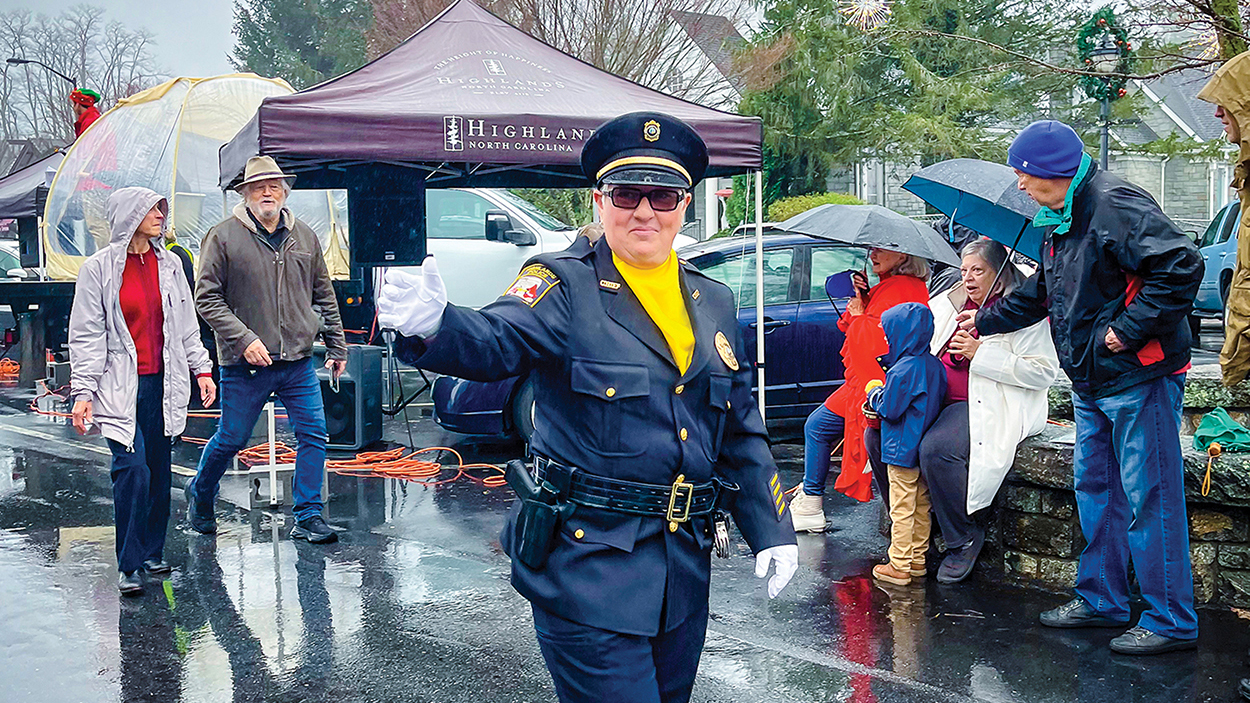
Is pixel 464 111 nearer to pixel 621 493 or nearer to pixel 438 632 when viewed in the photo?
pixel 438 632

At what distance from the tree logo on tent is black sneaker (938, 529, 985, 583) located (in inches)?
166

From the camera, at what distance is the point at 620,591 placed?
8.76ft

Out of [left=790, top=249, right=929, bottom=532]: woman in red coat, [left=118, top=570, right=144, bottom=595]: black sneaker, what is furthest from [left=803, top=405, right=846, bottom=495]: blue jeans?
[left=118, top=570, right=144, bottom=595]: black sneaker

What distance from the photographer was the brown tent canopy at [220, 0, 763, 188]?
7.50m

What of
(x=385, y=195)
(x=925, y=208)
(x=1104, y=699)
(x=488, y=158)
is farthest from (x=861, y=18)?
(x=1104, y=699)

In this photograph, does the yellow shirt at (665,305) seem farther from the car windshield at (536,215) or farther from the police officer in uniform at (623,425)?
the car windshield at (536,215)

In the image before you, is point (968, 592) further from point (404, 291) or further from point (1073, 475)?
point (404, 291)

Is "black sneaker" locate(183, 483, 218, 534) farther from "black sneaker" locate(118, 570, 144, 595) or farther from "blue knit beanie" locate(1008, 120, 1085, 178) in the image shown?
"blue knit beanie" locate(1008, 120, 1085, 178)

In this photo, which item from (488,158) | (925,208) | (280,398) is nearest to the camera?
(280,398)

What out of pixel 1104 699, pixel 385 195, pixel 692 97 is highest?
pixel 692 97

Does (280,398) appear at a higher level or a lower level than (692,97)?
lower

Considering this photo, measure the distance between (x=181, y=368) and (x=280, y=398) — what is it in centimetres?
83

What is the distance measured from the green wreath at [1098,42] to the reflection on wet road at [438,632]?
255 inches

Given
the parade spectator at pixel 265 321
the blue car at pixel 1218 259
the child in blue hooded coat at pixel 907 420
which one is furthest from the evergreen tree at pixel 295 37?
the child in blue hooded coat at pixel 907 420
